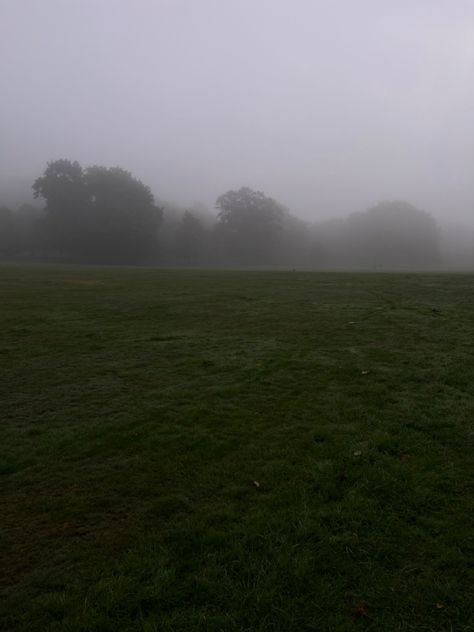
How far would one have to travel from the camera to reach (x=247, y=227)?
9038 cm

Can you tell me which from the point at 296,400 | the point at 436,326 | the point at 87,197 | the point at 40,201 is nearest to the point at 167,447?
the point at 296,400

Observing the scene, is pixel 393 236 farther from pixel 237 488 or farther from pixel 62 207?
pixel 237 488

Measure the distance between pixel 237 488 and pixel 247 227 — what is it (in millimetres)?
87194

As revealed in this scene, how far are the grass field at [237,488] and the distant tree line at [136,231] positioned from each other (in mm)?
68998

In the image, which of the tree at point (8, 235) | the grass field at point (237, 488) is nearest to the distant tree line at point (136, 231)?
the tree at point (8, 235)

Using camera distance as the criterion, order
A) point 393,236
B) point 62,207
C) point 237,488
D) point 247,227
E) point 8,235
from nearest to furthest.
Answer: point 237,488 → point 62,207 → point 8,235 → point 247,227 → point 393,236

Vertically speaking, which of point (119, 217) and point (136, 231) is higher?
point (119, 217)

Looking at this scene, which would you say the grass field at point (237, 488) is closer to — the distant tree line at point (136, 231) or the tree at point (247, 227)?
the distant tree line at point (136, 231)

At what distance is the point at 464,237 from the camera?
156250mm

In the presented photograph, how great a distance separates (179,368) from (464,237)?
167612 mm

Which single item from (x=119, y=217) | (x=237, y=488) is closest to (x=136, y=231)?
(x=119, y=217)

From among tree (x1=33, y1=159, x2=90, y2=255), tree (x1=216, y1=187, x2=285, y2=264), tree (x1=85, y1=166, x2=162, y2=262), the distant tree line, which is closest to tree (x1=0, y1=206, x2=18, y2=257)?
the distant tree line

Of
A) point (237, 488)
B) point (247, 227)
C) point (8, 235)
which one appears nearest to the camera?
point (237, 488)

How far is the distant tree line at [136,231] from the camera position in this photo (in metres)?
76.0
